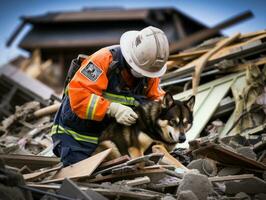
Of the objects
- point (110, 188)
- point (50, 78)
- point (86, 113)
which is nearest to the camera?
point (110, 188)

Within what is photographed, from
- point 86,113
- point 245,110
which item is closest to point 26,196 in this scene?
point 86,113

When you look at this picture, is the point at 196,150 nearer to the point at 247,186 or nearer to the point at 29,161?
the point at 247,186

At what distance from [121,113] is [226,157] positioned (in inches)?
47.5

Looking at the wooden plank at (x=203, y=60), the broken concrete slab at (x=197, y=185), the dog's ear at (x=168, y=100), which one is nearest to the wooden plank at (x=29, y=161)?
the dog's ear at (x=168, y=100)

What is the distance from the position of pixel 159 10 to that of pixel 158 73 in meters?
18.6

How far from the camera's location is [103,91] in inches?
249

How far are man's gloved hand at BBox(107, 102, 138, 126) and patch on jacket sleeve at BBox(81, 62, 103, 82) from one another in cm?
31

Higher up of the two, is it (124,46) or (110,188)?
(124,46)

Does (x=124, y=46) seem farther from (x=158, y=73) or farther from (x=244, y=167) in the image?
(x=244, y=167)

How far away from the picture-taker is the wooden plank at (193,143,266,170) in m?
6.27

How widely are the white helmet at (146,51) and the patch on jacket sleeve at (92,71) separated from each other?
382 mm

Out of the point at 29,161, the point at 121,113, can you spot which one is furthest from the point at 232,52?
the point at 29,161

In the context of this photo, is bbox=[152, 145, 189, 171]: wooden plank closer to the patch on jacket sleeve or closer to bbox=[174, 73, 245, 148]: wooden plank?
the patch on jacket sleeve

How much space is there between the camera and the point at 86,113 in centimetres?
611
